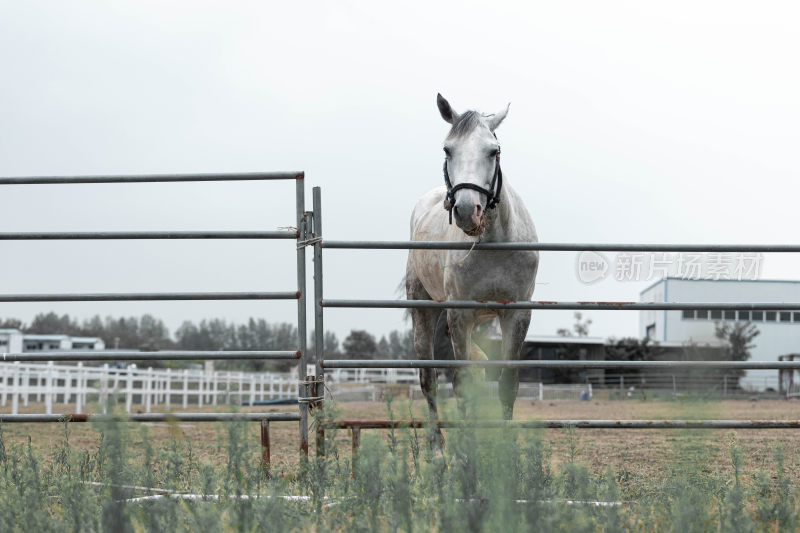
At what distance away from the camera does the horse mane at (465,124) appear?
4219 millimetres

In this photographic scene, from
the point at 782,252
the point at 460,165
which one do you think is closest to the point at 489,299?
the point at 460,165

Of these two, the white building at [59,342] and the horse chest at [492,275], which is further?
the white building at [59,342]

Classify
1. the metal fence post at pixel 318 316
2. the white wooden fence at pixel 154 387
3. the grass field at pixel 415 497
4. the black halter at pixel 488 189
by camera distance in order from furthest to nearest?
the white wooden fence at pixel 154 387, the metal fence post at pixel 318 316, the black halter at pixel 488 189, the grass field at pixel 415 497

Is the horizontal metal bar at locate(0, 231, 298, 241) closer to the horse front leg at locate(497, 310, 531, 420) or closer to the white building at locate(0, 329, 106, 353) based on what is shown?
the horse front leg at locate(497, 310, 531, 420)

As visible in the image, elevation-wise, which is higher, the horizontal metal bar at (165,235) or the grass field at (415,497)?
the horizontal metal bar at (165,235)

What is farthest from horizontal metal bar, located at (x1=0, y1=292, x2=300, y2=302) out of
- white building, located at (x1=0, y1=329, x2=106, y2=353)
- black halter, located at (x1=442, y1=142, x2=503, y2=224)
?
white building, located at (x1=0, y1=329, x2=106, y2=353)

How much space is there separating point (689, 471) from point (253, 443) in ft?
5.00

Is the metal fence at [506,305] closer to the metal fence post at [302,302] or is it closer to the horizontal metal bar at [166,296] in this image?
the metal fence post at [302,302]

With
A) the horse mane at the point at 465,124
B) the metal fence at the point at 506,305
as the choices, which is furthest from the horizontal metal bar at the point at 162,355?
the horse mane at the point at 465,124

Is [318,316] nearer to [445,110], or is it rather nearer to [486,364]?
[486,364]

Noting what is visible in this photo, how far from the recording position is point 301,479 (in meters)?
3.27

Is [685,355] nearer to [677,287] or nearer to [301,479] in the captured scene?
[301,479]

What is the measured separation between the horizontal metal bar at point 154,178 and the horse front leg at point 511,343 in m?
1.58

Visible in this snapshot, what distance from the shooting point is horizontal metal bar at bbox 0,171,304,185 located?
13.5ft
